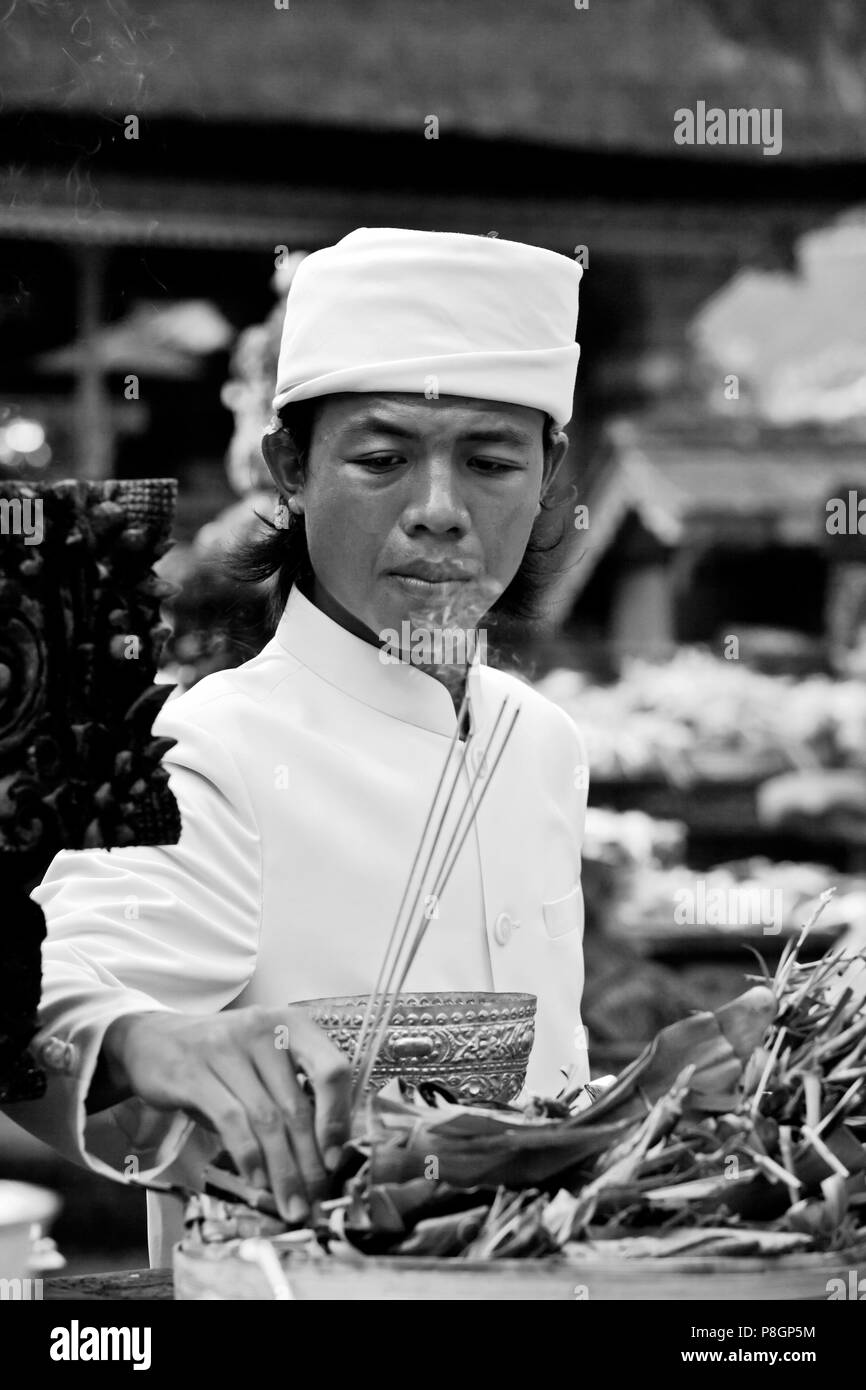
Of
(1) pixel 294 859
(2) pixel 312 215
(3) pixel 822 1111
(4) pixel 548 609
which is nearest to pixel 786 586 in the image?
(2) pixel 312 215

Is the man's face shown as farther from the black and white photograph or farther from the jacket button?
the jacket button

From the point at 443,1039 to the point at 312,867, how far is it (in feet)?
1.53

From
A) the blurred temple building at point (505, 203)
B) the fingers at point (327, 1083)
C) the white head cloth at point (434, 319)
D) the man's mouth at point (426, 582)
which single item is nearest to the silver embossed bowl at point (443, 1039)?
the fingers at point (327, 1083)

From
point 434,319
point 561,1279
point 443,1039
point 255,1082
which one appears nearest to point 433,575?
point 434,319

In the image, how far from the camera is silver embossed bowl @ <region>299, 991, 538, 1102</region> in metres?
1.29

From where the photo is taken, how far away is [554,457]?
6.14ft

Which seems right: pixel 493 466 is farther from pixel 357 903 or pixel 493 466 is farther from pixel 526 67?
pixel 526 67

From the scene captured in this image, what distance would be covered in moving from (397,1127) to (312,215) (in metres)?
4.64

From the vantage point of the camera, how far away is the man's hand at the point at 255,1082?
112 cm

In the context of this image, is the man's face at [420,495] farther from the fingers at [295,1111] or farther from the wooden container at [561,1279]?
the wooden container at [561,1279]

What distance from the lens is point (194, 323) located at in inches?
224
